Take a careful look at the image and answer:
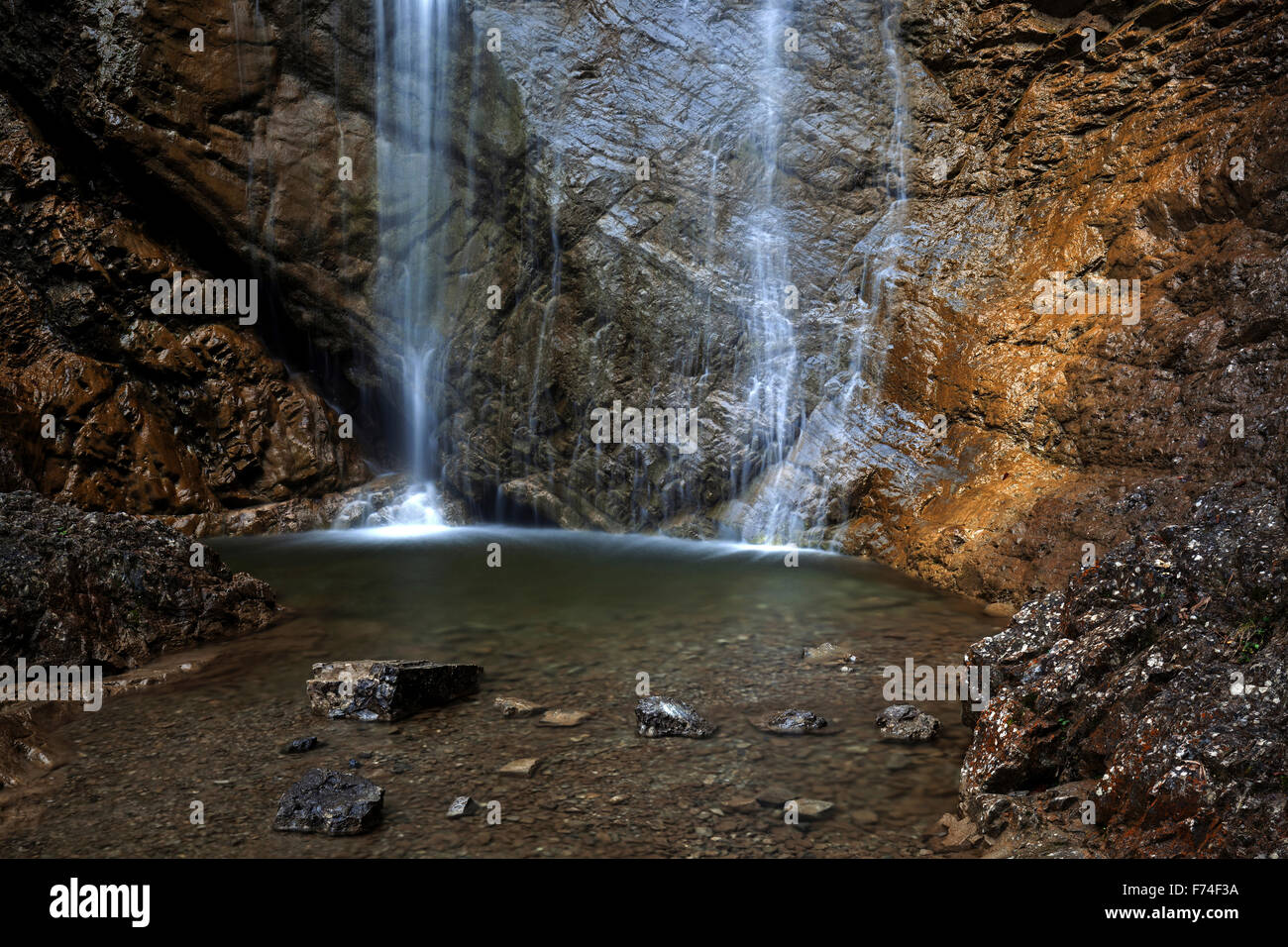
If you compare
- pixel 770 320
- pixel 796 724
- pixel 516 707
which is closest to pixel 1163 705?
pixel 796 724

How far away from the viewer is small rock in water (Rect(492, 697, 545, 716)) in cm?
492

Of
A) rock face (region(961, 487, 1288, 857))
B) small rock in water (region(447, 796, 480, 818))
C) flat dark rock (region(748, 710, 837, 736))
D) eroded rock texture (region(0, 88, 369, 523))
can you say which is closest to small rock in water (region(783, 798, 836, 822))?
rock face (region(961, 487, 1288, 857))

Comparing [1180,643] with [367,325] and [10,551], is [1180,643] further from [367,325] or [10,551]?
[367,325]

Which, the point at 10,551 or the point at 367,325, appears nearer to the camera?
the point at 10,551

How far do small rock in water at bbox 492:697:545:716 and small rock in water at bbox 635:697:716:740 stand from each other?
643 mm

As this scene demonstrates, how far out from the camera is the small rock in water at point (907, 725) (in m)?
4.50

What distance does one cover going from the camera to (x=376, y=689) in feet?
16.0

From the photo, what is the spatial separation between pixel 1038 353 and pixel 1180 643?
6.01 meters

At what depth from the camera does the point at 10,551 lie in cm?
560

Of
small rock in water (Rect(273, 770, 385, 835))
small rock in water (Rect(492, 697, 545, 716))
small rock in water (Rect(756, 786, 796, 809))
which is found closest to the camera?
small rock in water (Rect(273, 770, 385, 835))

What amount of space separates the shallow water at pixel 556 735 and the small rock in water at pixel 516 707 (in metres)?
0.09

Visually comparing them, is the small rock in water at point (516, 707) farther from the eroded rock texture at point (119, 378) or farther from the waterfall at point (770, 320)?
the eroded rock texture at point (119, 378)

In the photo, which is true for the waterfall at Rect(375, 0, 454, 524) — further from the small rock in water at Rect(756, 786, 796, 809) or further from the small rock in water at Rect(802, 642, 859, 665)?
the small rock in water at Rect(756, 786, 796, 809)
